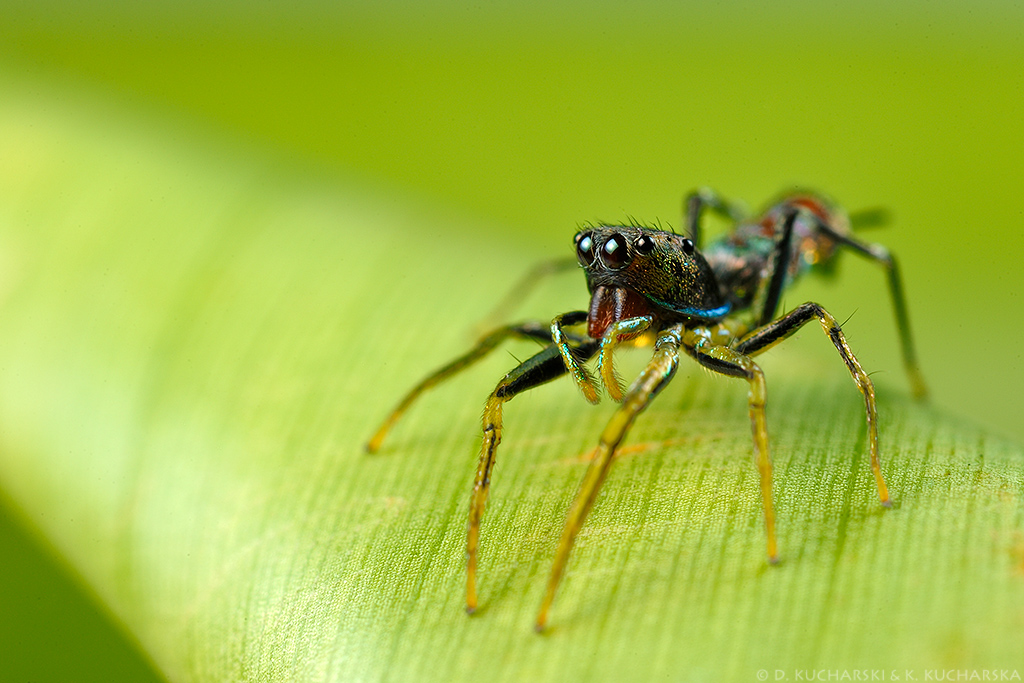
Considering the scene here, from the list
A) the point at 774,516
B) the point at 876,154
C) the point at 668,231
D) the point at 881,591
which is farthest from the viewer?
the point at 876,154

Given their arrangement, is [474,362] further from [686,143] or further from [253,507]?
[686,143]

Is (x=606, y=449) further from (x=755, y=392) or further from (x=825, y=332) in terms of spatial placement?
(x=825, y=332)

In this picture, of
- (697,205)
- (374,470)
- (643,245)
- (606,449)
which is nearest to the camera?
(606,449)

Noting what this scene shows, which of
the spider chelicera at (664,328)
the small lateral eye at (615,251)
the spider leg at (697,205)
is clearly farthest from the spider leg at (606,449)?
the spider leg at (697,205)

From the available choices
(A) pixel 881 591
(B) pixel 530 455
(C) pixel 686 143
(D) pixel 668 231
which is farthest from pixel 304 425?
(C) pixel 686 143

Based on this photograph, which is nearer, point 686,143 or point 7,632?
point 7,632

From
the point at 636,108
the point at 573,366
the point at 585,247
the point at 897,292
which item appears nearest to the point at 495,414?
the point at 573,366

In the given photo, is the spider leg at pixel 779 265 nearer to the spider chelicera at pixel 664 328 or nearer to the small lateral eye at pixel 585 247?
the spider chelicera at pixel 664 328

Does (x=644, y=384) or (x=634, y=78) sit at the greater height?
(x=634, y=78)
